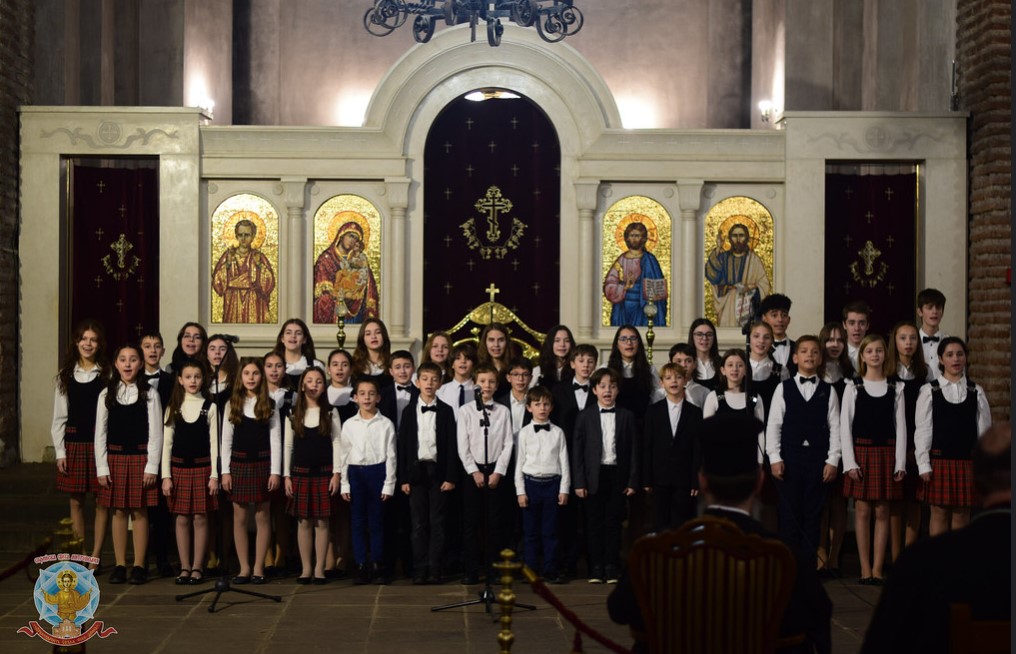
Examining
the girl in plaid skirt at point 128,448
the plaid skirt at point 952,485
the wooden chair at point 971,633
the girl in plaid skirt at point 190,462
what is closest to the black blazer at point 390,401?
the girl in plaid skirt at point 190,462

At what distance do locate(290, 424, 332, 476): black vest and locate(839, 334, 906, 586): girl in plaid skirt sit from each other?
11.4 ft

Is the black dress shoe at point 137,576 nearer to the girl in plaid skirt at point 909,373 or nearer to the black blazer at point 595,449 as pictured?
the black blazer at point 595,449

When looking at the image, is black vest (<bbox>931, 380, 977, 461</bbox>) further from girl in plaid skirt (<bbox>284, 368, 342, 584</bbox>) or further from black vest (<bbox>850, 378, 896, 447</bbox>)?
girl in plaid skirt (<bbox>284, 368, 342, 584</bbox>)

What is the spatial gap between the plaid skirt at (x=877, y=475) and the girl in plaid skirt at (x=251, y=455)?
12.8ft

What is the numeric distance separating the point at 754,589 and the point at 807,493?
17.0 ft

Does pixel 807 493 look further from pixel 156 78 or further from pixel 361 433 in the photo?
pixel 156 78

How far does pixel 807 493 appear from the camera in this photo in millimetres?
8602

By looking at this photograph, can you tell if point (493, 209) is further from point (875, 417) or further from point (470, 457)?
point (875, 417)

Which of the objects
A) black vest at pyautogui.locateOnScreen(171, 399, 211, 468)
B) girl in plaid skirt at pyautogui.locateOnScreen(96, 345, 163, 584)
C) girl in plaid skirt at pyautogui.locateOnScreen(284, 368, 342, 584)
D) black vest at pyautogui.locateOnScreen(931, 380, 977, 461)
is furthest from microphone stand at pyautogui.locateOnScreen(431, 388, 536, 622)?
black vest at pyautogui.locateOnScreen(931, 380, 977, 461)

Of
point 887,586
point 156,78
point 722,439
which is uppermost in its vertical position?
point 156,78

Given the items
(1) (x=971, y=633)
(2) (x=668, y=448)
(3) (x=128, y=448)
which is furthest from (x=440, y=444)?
(1) (x=971, y=633)

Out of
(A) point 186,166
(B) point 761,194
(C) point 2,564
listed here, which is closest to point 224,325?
(A) point 186,166

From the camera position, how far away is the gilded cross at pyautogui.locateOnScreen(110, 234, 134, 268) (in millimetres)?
12383

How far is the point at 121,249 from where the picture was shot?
12.4 meters
